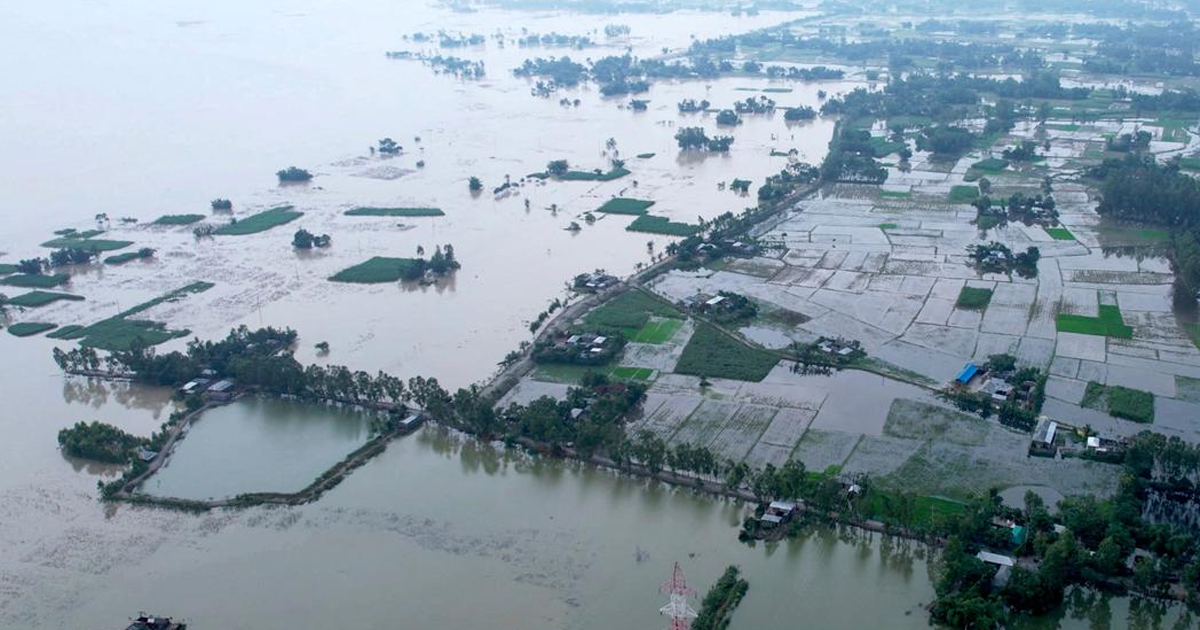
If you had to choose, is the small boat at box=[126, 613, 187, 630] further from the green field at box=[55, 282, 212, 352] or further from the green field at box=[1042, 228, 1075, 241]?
the green field at box=[1042, 228, 1075, 241]

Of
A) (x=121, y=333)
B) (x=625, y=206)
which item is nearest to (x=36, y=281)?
(x=121, y=333)

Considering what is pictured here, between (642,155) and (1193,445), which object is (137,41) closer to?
(642,155)

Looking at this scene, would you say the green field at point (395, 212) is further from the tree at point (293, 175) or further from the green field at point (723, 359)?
the green field at point (723, 359)

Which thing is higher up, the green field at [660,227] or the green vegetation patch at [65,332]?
the green field at [660,227]

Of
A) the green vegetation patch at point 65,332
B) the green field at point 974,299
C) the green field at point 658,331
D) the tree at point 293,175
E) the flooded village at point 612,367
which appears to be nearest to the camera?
the flooded village at point 612,367

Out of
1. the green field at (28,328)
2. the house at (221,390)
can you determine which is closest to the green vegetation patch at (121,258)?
the green field at (28,328)

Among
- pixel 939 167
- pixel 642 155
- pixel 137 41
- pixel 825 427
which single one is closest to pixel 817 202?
pixel 939 167

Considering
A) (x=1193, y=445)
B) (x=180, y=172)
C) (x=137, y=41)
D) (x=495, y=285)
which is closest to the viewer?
(x=1193, y=445)
